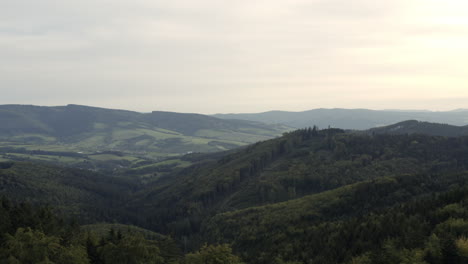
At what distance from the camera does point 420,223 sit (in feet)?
417

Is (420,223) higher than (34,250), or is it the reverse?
(34,250)

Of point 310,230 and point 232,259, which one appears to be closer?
point 232,259

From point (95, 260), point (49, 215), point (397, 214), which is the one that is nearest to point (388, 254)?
point (397, 214)

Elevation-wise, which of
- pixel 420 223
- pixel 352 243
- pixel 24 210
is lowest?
pixel 352 243

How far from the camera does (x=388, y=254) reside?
104062 mm

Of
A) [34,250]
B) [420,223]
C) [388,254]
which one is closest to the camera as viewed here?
[34,250]

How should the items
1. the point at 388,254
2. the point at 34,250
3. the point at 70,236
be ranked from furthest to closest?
the point at 388,254
the point at 70,236
the point at 34,250

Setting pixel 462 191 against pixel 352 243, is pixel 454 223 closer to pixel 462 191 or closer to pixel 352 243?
pixel 352 243

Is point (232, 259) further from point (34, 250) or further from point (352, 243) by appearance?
point (352, 243)

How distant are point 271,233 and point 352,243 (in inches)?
2716

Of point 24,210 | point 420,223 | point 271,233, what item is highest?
point 24,210

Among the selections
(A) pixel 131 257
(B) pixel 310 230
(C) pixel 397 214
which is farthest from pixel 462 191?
(A) pixel 131 257

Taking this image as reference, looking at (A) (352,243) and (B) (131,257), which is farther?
(A) (352,243)

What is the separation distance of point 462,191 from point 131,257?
144 metres
